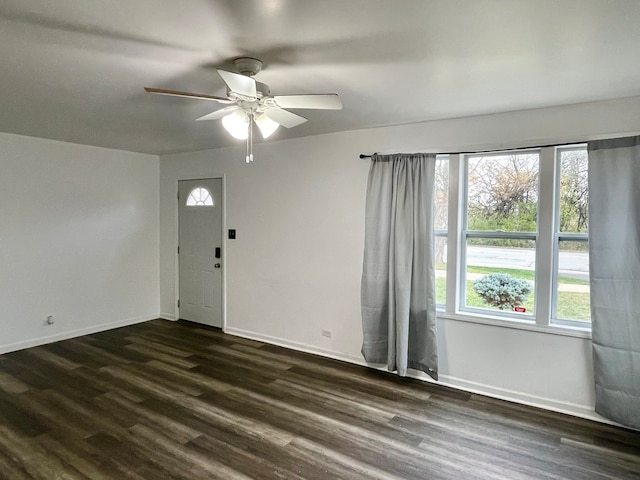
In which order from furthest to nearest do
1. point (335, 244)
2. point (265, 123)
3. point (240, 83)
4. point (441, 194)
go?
point (335, 244)
point (441, 194)
point (265, 123)
point (240, 83)

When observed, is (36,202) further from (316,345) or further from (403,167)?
(403,167)

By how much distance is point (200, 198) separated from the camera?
5.49 m

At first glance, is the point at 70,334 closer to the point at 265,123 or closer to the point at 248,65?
the point at 265,123

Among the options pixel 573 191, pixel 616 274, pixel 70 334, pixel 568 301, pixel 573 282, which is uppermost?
pixel 573 191

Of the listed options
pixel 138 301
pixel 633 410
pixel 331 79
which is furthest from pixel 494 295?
pixel 138 301

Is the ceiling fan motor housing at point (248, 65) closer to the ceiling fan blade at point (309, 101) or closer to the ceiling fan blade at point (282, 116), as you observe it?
the ceiling fan blade at point (309, 101)

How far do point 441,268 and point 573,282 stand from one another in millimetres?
1072

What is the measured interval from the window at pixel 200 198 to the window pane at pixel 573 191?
4097 millimetres

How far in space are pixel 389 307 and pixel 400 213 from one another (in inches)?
36.2

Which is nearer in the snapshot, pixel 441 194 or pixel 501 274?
pixel 501 274

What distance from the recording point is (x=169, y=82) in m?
2.64

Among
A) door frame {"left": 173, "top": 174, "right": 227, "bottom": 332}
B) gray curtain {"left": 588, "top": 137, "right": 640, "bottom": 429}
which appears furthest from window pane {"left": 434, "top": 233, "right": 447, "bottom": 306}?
door frame {"left": 173, "top": 174, "right": 227, "bottom": 332}

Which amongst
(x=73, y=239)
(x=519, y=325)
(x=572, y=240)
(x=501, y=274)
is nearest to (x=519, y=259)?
(x=501, y=274)

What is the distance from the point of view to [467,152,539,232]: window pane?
335 cm
